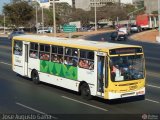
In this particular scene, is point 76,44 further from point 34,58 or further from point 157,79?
point 157,79

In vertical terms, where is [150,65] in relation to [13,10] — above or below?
below

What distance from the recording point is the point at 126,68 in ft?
57.2

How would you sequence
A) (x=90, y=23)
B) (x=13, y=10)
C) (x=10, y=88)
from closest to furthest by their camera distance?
(x=10, y=88) < (x=13, y=10) < (x=90, y=23)

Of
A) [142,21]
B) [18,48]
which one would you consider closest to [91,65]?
[18,48]

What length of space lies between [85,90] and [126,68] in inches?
85.4

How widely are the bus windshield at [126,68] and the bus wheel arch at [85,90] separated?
5.43 feet

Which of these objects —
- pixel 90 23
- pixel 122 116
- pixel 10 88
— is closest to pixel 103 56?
pixel 122 116

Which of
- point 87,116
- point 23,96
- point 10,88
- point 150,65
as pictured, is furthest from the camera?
point 150,65

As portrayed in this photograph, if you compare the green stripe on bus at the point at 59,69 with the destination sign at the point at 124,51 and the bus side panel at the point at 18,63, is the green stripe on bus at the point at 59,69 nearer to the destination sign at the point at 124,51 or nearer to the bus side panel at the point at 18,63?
the bus side panel at the point at 18,63

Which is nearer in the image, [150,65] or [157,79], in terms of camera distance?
[157,79]

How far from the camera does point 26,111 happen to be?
51.9 ft

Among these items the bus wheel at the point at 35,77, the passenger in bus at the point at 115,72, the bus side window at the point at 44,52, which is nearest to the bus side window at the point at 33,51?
the bus side window at the point at 44,52

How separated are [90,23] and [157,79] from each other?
142 m

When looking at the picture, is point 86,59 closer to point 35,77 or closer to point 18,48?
point 35,77
